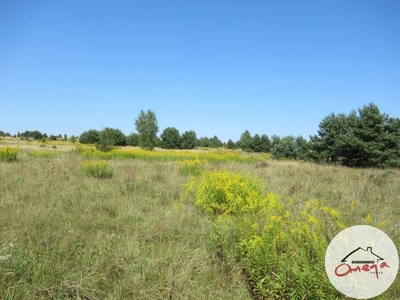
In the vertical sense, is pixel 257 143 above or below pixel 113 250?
above

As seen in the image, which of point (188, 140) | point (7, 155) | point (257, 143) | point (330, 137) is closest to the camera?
point (7, 155)

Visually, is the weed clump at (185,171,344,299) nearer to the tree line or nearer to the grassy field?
the grassy field

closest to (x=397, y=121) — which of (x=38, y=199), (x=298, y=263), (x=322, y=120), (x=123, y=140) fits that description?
(x=322, y=120)

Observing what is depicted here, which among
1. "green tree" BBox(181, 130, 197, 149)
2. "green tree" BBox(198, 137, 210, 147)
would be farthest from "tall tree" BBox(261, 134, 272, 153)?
"green tree" BBox(198, 137, 210, 147)

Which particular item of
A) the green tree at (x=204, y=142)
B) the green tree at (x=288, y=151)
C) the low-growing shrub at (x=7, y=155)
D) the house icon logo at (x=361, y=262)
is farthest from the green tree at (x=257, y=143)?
the house icon logo at (x=361, y=262)

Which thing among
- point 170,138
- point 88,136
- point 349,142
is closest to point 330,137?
point 349,142

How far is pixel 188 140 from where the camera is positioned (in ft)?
222

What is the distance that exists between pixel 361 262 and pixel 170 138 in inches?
2457

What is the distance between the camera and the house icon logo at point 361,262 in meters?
1.70

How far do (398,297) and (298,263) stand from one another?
33.8 inches

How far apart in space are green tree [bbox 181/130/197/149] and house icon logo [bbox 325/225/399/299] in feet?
206

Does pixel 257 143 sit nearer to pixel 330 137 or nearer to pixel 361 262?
pixel 330 137

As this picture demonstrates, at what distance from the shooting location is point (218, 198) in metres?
4.32

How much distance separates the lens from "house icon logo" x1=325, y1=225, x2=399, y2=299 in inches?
66.9
